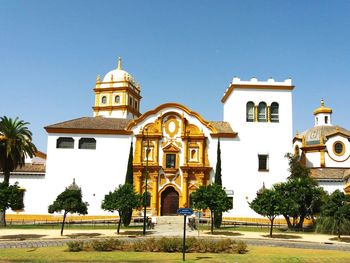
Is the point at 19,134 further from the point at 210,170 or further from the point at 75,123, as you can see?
the point at 210,170

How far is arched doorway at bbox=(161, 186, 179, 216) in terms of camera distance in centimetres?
4603

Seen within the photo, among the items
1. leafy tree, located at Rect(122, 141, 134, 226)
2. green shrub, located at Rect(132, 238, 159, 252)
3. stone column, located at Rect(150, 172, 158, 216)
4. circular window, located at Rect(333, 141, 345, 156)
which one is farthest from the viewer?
circular window, located at Rect(333, 141, 345, 156)

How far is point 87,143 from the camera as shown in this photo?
4644cm

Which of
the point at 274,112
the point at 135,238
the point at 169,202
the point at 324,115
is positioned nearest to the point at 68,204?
the point at 135,238

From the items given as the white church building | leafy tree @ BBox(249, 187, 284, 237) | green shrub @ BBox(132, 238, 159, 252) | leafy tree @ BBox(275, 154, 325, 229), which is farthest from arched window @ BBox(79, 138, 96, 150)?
green shrub @ BBox(132, 238, 159, 252)

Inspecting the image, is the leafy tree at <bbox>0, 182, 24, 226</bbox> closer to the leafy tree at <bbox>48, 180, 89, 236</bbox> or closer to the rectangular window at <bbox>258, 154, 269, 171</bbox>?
the leafy tree at <bbox>48, 180, 89, 236</bbox>

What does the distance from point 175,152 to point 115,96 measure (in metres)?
23.0

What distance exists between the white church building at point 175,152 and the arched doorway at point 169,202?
114 millimetres

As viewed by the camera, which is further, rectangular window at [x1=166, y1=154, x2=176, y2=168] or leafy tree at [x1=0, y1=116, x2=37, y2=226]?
rectangular window at [x1=166, y1=154, x2=176, y2=168]

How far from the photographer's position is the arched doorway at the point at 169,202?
4603cm

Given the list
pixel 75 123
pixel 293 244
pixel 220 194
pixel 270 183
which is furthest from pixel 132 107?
pixel 293 244

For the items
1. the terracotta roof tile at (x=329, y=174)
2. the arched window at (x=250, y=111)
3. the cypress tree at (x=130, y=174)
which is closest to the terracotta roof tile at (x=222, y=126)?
the arched window at (x=250, y=111)

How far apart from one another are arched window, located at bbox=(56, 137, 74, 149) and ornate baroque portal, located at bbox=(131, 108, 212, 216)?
749cm

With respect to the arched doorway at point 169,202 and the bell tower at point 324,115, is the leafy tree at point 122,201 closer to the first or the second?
the arched doorway at point 169,202
